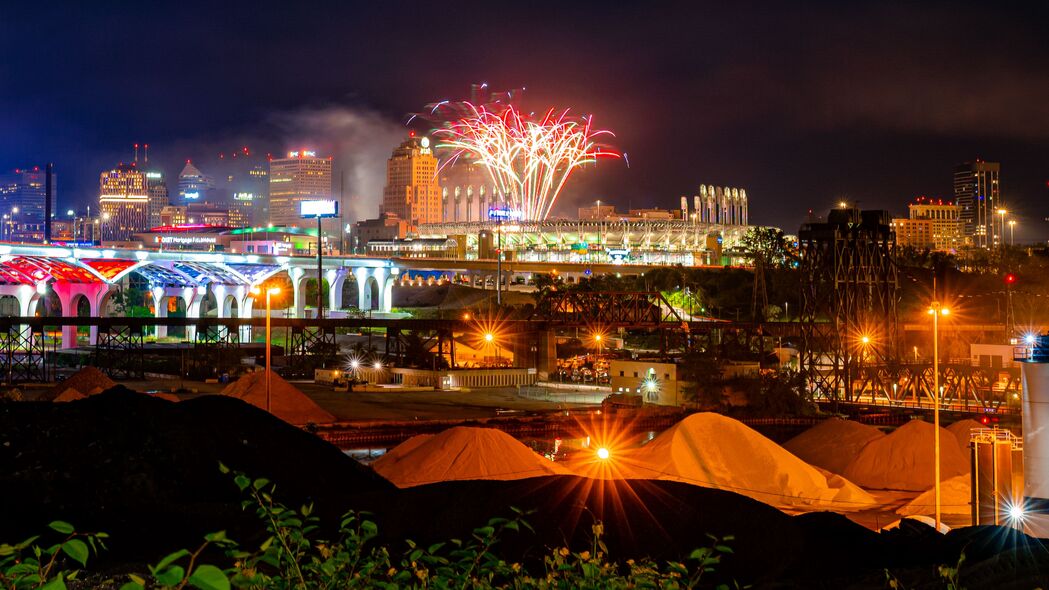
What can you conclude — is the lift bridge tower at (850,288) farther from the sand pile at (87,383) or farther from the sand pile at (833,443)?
the sand pile at (87,383)

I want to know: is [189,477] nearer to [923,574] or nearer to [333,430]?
[923,574]

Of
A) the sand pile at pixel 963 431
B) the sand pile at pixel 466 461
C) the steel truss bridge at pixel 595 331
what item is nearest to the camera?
the sand pile at pixel 466 461

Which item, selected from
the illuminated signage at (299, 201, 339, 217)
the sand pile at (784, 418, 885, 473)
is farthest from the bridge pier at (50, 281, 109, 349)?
the sand pile at (784, 418, 885, 473)

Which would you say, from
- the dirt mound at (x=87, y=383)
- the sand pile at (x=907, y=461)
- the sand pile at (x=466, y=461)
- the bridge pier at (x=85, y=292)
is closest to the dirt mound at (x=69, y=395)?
the dirt mound at (x=87, y=383)

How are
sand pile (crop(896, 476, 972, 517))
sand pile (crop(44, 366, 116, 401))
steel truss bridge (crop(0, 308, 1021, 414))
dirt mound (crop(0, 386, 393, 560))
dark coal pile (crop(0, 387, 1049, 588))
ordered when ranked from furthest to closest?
steel truss bridge (crop(0, 308, 1021, 414)) < sand pile (crop(44, 366, 116, 401)) < sand pile (crop(896, 476, 972, 517)) < dirt mound (crop(0, 386, 393, 560)) < dark coal pile (crop(0, 387, 1049, 588))

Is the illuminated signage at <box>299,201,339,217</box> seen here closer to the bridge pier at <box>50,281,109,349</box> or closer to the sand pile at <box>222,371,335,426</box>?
the bridge pier at <box>50,281,109,349</box>

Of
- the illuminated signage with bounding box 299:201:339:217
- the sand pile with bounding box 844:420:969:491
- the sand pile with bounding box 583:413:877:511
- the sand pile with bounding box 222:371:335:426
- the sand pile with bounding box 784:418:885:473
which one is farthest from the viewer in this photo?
the illuminated signage with bounding box 299:201:339:217
